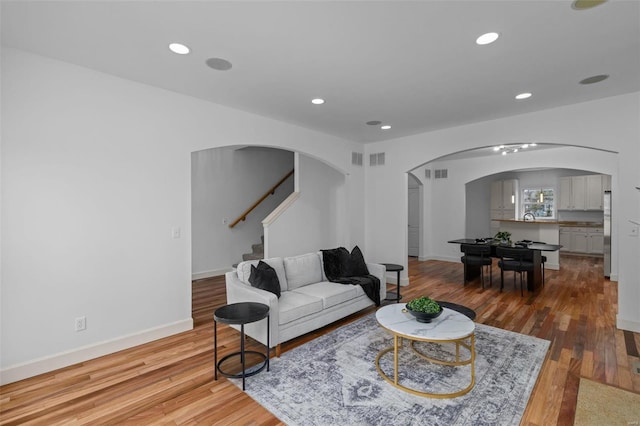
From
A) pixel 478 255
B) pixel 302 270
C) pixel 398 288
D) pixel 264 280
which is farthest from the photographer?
pixel 478 255

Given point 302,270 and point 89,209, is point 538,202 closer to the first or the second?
point 302,270

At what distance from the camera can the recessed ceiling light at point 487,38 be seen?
2.44m

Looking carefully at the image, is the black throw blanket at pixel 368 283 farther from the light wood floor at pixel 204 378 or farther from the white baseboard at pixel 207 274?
the white baseboard at pixel 207 274

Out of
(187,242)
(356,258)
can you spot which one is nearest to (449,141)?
(356,258)

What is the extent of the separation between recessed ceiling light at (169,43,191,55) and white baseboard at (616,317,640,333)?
5.65 m

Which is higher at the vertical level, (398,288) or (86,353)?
(398,288)

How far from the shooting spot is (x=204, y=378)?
2713 mm

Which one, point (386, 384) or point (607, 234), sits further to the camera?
point (607, 234)

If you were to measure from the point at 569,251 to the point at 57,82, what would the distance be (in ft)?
39.8

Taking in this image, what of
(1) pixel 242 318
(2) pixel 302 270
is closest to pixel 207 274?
(2) pixel 302 270

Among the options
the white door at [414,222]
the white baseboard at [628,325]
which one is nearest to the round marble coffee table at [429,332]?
the white baseboard at [628,325]

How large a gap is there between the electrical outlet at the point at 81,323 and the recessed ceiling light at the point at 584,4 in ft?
15.7

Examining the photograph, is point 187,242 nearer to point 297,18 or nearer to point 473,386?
point 297,18

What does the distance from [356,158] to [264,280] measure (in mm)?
3656
